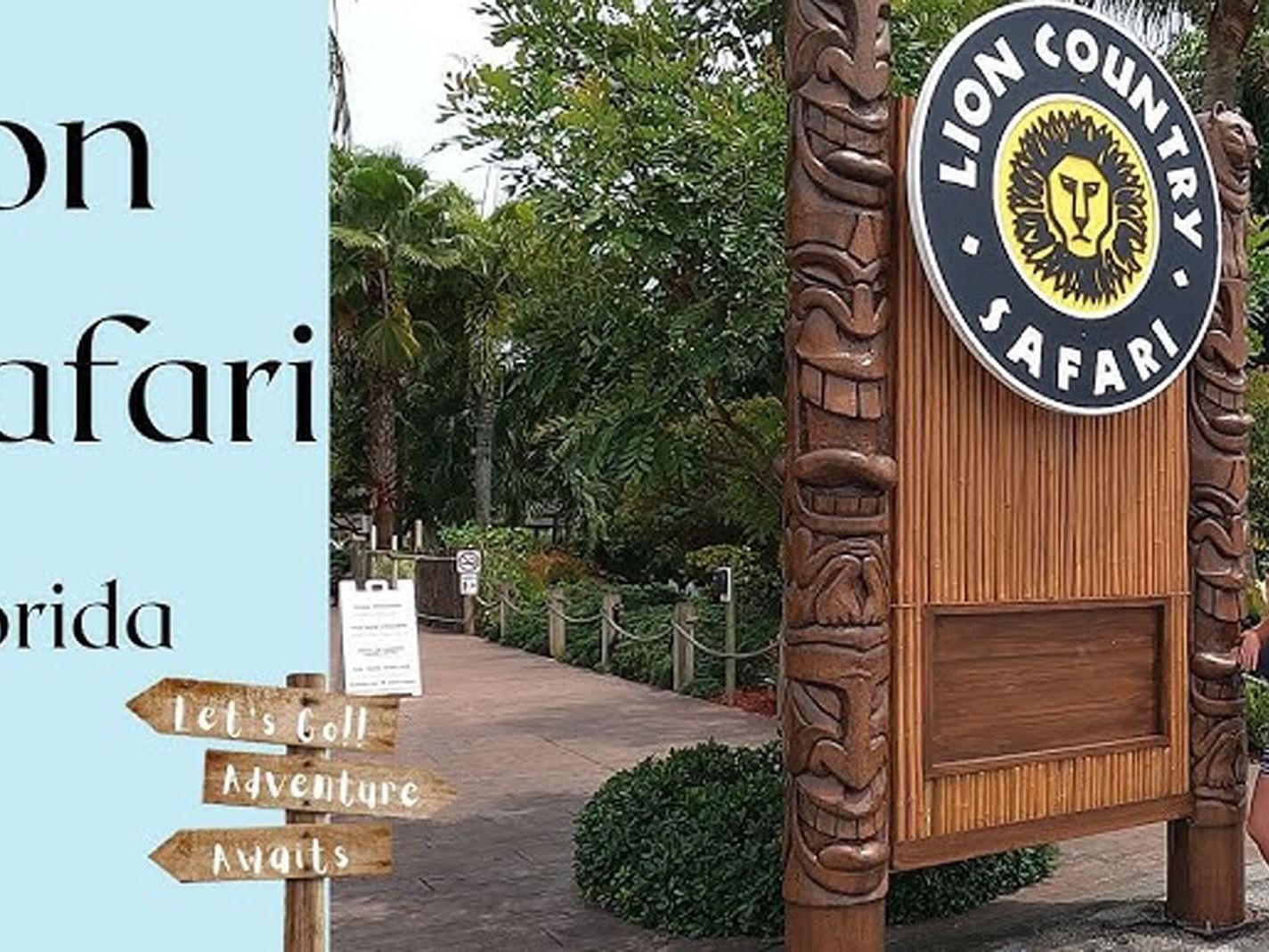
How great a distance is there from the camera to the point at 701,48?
7254mm

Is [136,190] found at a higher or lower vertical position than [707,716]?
higher

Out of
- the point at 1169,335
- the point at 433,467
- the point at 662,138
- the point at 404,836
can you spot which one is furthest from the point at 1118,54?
the point at 433,467

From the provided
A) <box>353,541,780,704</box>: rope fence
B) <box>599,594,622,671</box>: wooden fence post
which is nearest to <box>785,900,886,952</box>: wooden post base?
<box>353,541,780,704</box>: rope fence

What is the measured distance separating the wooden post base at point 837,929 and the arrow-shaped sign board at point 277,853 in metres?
2.06

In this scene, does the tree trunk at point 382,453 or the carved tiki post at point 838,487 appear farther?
the tree trunk at point 382,453

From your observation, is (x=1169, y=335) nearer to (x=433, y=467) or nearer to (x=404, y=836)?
(x=404, y=836)

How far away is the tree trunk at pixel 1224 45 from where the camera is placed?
488 inches

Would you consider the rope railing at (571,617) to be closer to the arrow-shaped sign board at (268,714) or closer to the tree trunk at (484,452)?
the tree trunk at (484,452)

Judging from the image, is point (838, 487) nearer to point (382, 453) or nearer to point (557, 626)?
point (557, 626)

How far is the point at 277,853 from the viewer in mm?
3428

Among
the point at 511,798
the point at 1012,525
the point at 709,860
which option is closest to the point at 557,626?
the point at 511,798

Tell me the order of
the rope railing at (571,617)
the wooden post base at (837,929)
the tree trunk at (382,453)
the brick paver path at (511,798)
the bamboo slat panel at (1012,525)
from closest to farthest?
the wooden post base at (837,929), the bamboo slat panel at (1012,525), the brick paver path at (511,798), the rope railing at (571,617), the tree trunk at (382,453)

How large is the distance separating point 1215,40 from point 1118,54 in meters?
7.67

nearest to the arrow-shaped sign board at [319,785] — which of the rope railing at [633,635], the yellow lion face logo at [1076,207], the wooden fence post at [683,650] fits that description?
the yellow lion face logo at [1076,207]
